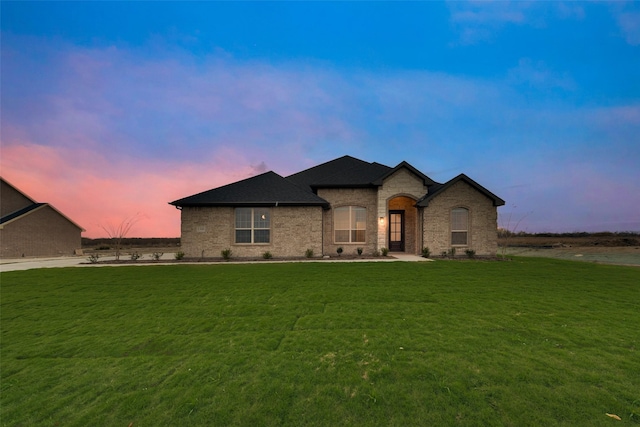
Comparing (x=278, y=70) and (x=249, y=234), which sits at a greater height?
(x=278, y=70)

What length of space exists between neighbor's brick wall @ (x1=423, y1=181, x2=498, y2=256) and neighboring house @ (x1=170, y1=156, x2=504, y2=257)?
0.06 metres

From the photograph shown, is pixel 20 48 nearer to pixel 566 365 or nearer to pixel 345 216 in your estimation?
pixel 345 216

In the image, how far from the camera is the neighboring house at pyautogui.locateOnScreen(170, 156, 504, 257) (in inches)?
628

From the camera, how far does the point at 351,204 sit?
1720 centimetres

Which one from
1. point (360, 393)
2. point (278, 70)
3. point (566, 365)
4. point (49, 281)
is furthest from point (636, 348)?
point (278, 70)

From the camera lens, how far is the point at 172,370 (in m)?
3.68

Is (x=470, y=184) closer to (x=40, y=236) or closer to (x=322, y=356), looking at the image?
(x=322, y=356)

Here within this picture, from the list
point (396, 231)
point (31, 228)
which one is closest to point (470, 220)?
point (396, 231)

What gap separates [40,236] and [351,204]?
87.1ft

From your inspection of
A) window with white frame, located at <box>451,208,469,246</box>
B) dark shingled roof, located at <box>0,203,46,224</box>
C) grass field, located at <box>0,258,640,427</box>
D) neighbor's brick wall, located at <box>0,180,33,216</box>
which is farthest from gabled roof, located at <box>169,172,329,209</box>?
neighbor's brick wall, located at <box>0,180,33,216</box>

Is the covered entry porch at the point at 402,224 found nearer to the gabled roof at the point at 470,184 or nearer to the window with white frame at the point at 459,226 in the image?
the gabled roof at the point at 470,184

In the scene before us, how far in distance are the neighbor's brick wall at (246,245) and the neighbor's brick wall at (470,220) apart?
7421 millimetres

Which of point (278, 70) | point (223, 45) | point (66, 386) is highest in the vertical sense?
point (223, 45)

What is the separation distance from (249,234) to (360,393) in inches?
555
